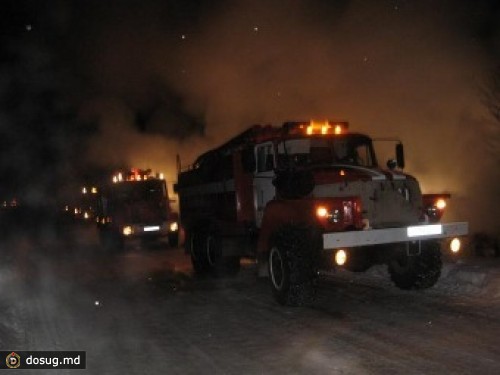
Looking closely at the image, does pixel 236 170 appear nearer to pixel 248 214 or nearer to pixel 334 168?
pixel 248 214

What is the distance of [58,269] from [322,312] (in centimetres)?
679

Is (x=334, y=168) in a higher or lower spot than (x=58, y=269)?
higher

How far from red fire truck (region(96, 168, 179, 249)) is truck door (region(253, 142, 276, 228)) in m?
7.85

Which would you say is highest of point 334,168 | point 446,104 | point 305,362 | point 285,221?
point 446,104

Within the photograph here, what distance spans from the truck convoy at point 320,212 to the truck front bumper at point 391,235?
0.4 inches

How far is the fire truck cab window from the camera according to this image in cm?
808

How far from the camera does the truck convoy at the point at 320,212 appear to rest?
22.0ft

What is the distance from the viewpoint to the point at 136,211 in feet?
52.6

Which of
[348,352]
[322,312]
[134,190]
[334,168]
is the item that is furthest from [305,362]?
[134,190]

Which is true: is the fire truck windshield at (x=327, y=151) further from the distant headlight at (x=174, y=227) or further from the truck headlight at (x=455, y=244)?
the distant headlight at (x=174, y=227)

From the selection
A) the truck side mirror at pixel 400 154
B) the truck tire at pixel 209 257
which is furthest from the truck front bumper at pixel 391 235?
the truck tire at pixel 209 257

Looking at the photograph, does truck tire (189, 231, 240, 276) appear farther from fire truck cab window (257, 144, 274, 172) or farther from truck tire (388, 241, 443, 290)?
truck tire (388, 241, 443, 290)

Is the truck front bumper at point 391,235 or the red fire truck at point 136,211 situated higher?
the red fire truck at point 136,211

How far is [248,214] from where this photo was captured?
28.3 feet
